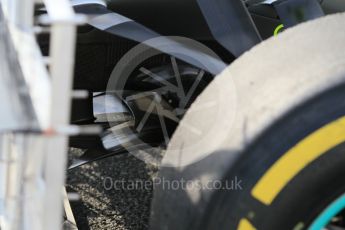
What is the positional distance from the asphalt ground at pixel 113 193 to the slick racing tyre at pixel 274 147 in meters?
1.19

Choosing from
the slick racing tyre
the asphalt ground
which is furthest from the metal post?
the asphalt ground

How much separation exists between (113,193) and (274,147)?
1.60 metres

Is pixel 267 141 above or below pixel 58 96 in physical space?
below

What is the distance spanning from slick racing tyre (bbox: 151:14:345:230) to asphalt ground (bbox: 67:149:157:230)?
46.8 inches

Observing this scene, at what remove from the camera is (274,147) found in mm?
Answer: 1318

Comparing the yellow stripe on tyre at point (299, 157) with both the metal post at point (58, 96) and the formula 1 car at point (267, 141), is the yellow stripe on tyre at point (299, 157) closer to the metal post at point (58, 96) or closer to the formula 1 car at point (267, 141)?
the formula 1 car at point (267, 141)

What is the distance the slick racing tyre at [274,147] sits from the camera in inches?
51.6

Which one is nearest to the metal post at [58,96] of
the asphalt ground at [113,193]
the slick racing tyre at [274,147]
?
the slick racing tyre at [274,147]

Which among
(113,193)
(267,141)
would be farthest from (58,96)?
(113,193)

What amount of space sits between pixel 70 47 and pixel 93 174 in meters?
2.05

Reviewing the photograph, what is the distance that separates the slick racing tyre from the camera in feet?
4.30

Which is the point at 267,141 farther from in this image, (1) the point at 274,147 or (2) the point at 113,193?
(2) the point at 113,193

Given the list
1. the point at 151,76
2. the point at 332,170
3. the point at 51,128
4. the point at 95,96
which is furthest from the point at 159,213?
the point at 95,96

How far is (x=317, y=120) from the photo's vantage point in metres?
1.32
